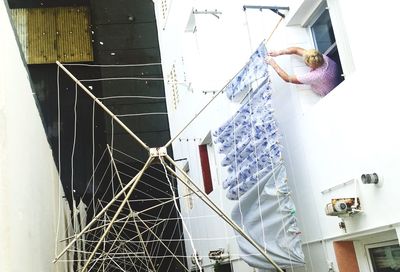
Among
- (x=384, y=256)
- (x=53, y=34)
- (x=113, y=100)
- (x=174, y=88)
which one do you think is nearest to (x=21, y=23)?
(x=53, y=34)

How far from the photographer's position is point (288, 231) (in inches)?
158

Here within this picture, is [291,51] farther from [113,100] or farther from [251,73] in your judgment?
[113,100]

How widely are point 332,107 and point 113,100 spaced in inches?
304

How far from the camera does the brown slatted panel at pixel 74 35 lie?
1115 cm

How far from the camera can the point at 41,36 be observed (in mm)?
11227

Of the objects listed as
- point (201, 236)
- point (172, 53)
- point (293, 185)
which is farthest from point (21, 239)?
point (172, 53)

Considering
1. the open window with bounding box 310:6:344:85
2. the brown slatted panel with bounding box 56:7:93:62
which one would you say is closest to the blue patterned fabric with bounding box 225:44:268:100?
the open window with bounding box 310:6:344:85

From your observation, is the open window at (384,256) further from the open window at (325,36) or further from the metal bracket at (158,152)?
the metal bracket at (158,152)

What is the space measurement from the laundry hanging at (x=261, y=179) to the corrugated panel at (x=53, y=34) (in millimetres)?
7268

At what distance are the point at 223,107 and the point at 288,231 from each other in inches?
97.0

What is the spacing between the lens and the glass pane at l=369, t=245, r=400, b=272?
3.51 metres

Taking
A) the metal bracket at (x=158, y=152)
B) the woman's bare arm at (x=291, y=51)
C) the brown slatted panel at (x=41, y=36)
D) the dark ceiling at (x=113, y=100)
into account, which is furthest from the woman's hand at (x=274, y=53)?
the brown slatted panel at (x=41, y=36)

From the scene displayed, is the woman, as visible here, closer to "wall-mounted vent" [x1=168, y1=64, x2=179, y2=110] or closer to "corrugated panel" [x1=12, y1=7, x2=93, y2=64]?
"wall-mounted vent" [x1=168, y1=64, x2=179, y2=110]

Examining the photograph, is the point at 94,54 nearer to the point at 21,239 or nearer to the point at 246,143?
the point at 246,143
